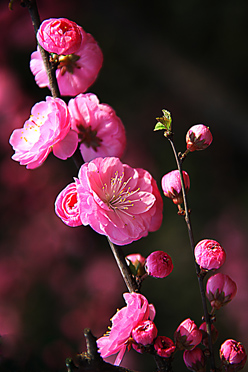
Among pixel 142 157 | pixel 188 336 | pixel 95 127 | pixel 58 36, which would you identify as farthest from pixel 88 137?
pixel 142 157

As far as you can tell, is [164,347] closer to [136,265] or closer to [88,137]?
[136,265]

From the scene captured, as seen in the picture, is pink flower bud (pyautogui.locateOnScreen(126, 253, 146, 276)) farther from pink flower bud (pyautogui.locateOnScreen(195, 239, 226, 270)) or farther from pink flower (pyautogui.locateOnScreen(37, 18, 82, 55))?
pink flower (pyautogui.locateOnScreen(37, 18, 82, 55))

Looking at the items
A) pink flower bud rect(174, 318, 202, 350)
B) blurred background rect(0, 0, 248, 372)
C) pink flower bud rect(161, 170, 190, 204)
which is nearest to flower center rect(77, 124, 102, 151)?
pink flower bud rect(161, 170, 190, 204)

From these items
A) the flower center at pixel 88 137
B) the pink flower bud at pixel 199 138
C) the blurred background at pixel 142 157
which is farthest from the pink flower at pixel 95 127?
the blurred background at pixel 142 157

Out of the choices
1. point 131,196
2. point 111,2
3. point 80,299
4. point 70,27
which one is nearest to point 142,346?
point 131,196

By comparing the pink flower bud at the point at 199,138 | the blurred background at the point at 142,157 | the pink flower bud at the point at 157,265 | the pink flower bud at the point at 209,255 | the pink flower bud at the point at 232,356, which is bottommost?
the blurred background at the point at 142,157

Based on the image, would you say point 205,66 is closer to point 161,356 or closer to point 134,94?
point 134,94

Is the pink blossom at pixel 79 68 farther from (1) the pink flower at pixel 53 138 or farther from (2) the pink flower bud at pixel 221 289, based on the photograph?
(2) the pink flower bud at pixel 221 289
